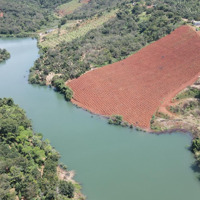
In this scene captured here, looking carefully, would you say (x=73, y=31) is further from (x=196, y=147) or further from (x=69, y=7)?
(x=196, y=147)

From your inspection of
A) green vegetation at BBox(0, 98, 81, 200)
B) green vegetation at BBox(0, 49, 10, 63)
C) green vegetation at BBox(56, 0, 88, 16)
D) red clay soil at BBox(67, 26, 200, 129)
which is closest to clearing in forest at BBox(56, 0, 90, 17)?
green vegetation at BBox(56, 0, 88, 16)

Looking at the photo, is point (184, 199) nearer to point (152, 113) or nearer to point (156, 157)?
point (156, 157)

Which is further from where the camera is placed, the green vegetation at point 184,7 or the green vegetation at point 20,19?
the green vegetation at point 20,19

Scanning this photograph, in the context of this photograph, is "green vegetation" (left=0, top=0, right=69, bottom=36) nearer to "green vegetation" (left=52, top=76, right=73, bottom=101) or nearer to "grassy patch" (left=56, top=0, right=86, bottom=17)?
"grassy patch" (left=56, top=0, right=86, bottom=17)

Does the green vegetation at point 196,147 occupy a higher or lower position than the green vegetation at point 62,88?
higher

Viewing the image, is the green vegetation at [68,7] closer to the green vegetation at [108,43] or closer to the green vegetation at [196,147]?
the green vegetation at [108,43]

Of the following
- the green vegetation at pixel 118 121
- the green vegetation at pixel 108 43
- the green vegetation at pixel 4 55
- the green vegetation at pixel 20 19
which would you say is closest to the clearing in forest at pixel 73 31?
the green vegetation at pixel 108 43

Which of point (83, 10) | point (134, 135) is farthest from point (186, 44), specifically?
point (83, 10)
